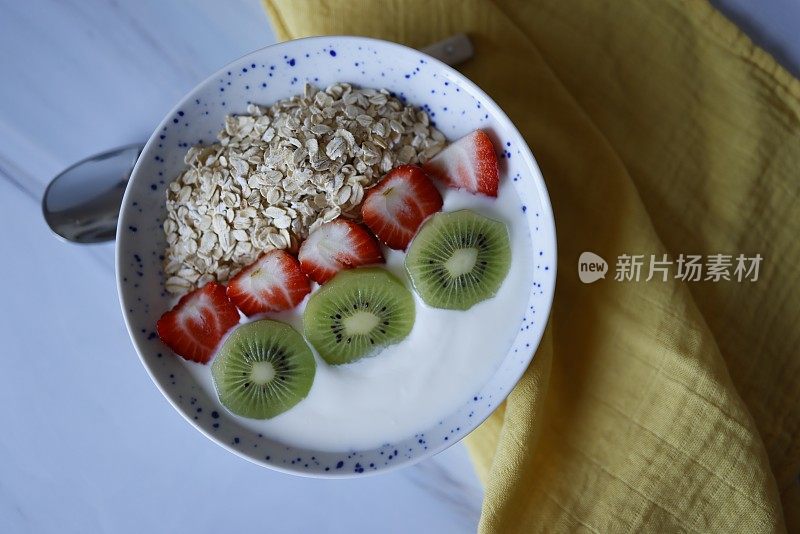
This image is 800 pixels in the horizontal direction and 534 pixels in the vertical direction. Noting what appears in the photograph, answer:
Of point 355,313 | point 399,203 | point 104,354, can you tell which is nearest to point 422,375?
point 355,313

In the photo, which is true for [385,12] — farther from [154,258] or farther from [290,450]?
[290,450]

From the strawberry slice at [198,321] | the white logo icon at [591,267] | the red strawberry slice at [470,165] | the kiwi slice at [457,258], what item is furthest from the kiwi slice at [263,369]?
the white logo icon at [591,267]

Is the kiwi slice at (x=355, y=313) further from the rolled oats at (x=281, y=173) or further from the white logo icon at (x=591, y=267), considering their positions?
the white logo icon at (x=591, y=267)

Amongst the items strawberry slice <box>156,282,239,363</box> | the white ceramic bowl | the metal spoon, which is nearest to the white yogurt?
the white ceramic bowl

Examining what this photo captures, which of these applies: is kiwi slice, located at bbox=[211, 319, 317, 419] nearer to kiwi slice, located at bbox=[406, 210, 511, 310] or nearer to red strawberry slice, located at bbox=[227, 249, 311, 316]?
Result: red strawberry slice, located at bbox=[227, 249, 311, 316]

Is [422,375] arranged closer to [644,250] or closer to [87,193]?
[644,250]

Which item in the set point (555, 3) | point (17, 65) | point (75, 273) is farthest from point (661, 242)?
point (17, 65)
